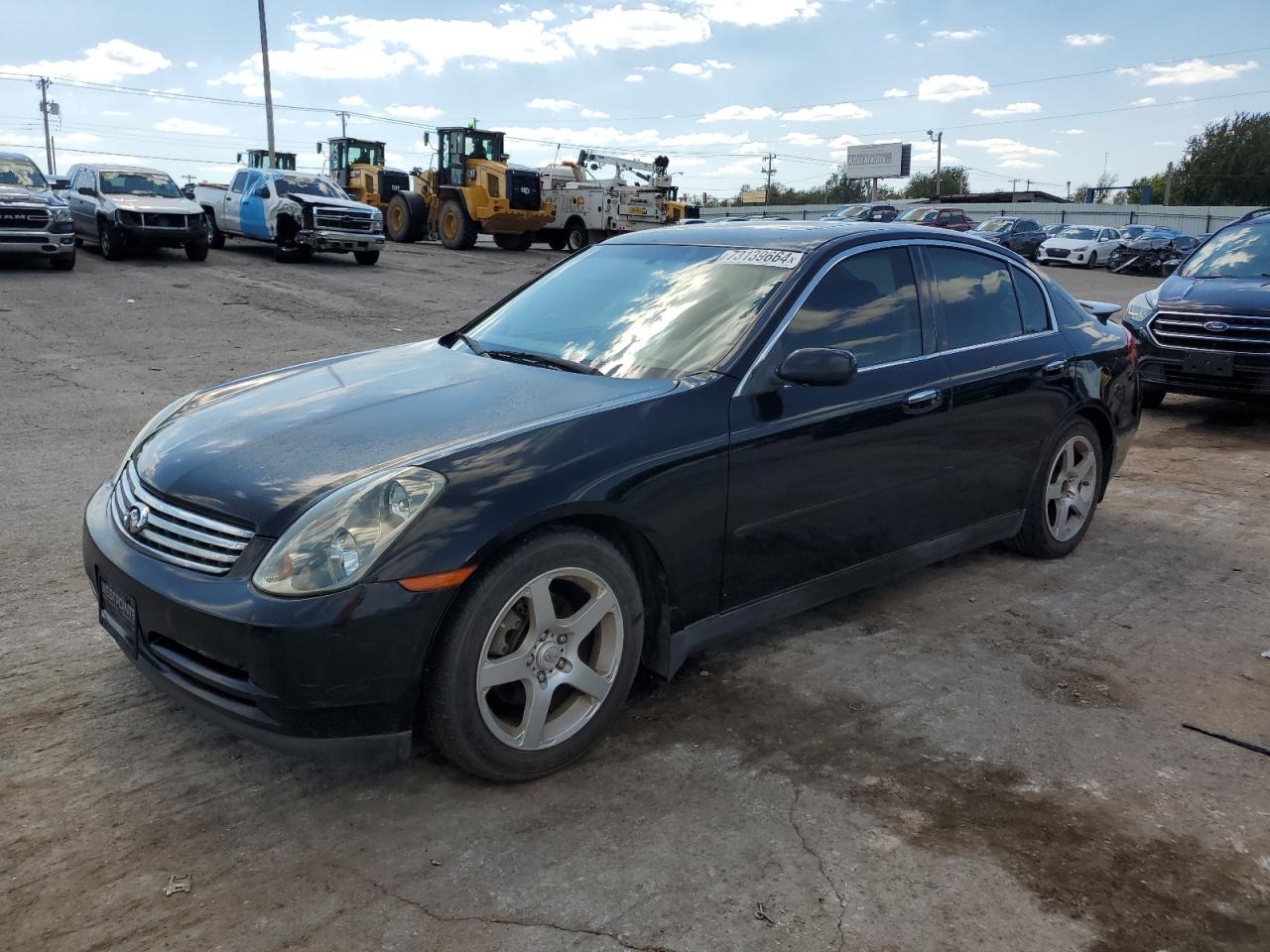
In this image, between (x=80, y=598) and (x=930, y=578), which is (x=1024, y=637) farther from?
(x=80, y=598)

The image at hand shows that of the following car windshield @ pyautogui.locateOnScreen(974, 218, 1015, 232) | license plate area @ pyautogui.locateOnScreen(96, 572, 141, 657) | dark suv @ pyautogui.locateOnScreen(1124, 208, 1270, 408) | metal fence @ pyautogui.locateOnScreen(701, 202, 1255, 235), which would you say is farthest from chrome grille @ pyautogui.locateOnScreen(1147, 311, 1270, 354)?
metal fence @ pyautogui.locateOnScreen(701, 202, 1255, 235)

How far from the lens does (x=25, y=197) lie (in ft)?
54.4

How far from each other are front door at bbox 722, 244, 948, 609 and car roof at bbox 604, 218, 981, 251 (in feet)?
0.40

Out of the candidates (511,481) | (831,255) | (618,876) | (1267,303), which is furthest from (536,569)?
(1267,303)

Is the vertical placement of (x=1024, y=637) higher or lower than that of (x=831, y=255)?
lower

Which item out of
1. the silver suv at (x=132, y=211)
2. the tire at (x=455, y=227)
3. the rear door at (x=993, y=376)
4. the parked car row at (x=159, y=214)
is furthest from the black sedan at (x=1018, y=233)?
the rear door at (x=993, y=376)

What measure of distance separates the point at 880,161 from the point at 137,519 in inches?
3520

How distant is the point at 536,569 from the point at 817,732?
115 cm

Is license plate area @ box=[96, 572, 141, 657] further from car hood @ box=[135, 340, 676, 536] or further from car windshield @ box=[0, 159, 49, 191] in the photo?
car windshield @ box=[0, 159, 49, 191]

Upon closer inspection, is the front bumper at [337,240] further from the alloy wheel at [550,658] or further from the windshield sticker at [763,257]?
the alloy wheel at [550,658]

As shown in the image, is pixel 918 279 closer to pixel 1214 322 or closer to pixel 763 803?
pixel 763 803

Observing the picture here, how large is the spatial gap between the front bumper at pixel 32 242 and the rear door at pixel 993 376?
16531 millimetres

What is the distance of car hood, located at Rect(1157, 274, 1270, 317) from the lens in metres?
8.45

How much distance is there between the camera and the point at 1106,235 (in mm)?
35031
